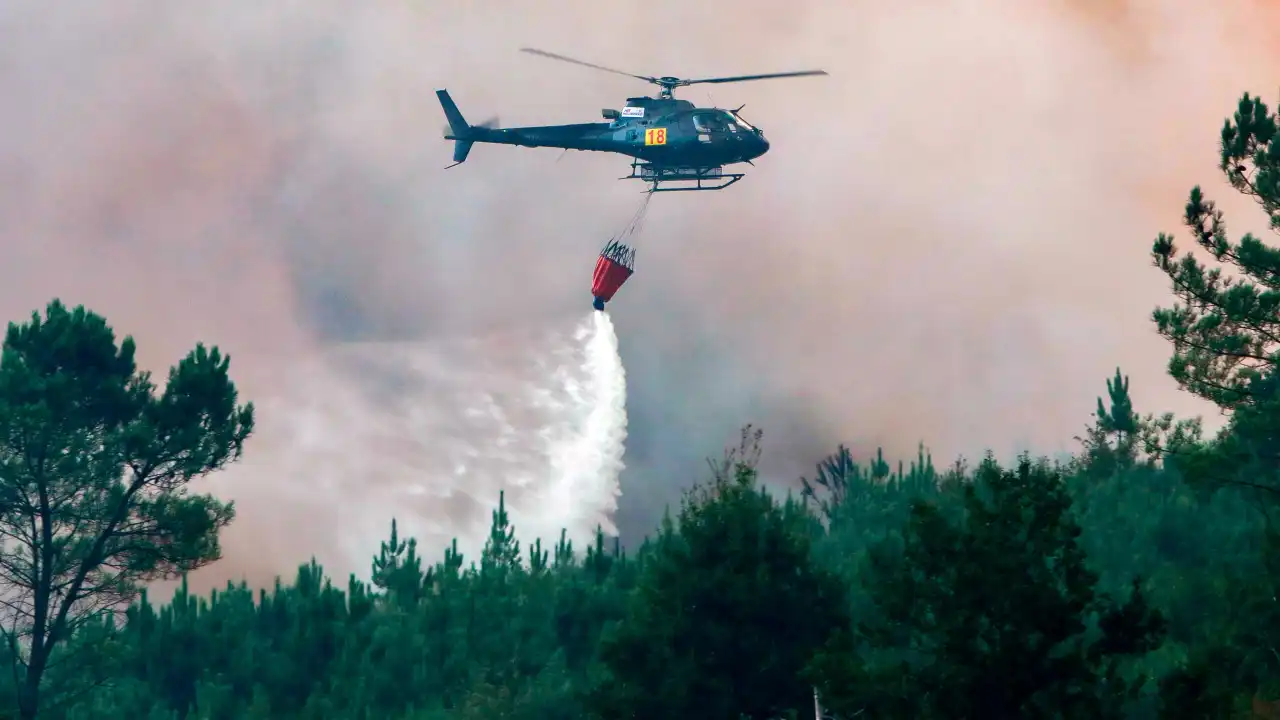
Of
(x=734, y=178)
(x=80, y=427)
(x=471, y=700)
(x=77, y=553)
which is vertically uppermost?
(x=734, y=178)

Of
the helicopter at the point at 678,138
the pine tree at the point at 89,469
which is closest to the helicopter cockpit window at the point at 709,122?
the helicopter at the point at 678,138

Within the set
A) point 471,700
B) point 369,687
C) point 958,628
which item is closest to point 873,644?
point 958,628

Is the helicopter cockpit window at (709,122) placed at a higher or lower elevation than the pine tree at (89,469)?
higher

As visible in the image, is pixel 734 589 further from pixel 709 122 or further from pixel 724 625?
pixel 709 122

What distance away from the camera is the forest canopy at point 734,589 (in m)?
33.7

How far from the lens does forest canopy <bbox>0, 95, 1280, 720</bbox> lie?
111ft

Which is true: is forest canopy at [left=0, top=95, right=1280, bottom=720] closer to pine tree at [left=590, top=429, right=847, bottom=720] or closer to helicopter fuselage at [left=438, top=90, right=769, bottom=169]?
pine tree at [left=590, top=429, right=847, bottom=720]

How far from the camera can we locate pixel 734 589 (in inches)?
1662

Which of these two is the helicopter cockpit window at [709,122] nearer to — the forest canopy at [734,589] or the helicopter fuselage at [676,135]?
the helicopter fuselage at [676,135]

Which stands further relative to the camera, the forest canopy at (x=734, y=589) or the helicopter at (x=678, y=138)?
the helicopter at (x=678, y=138)

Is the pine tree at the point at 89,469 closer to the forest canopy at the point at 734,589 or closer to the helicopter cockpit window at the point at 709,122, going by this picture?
the forest canopy at the point at 734,589

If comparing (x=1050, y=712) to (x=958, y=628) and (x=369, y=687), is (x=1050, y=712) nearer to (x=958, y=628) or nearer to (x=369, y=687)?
(x=958, y=628)

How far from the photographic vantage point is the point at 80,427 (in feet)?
191

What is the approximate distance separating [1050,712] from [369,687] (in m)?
35.8
